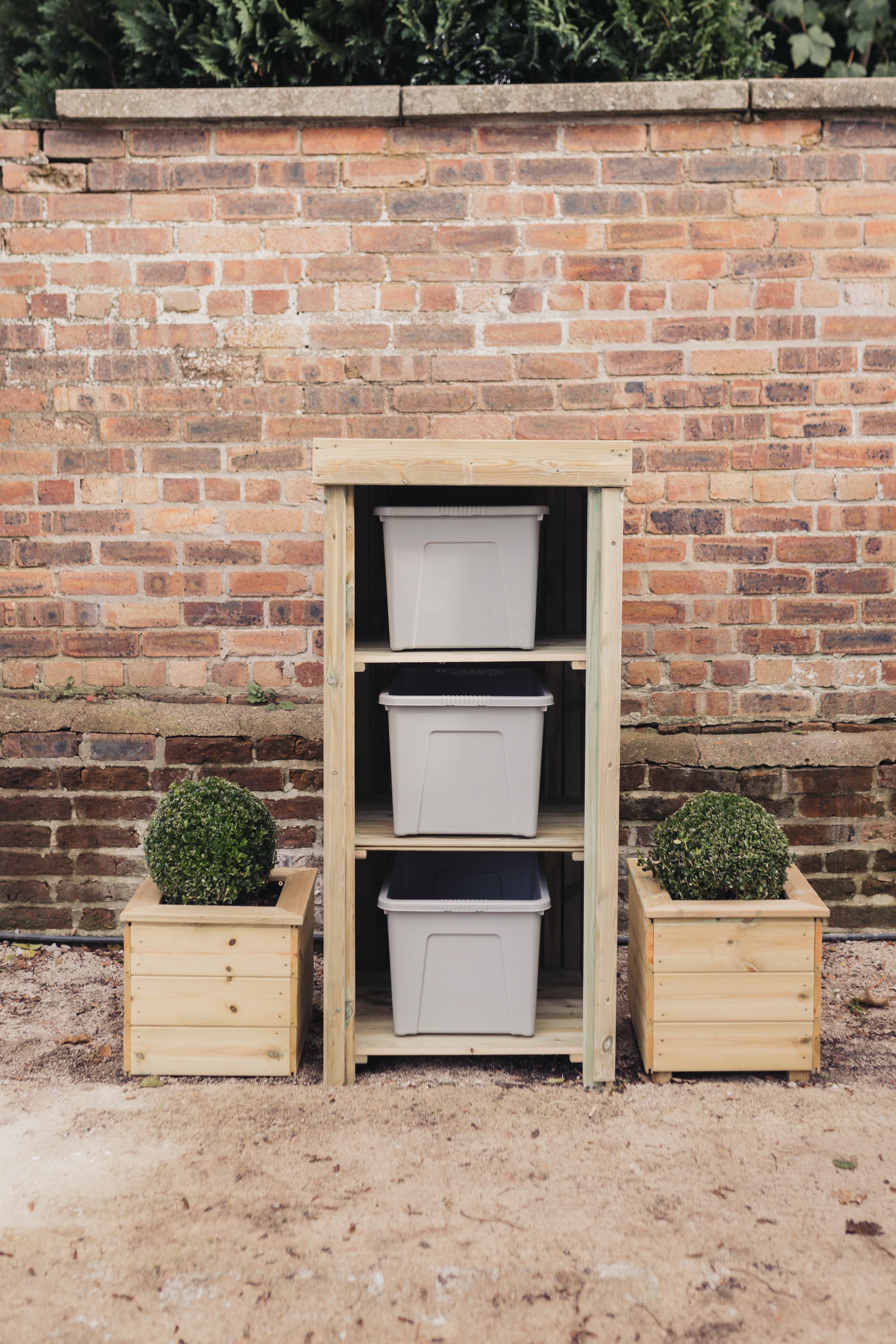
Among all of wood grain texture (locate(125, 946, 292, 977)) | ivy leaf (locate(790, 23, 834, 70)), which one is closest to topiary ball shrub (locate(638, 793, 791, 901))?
wood grain texture (locate(125, 946, 292, 977))

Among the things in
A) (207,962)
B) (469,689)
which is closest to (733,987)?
(469,689)

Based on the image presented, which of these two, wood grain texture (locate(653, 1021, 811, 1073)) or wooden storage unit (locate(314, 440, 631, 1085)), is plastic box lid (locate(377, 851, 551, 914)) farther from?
wood grain texture (locate(653, 1021, 811, 1073))

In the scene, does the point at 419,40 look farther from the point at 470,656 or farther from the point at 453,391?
the point at 470,656

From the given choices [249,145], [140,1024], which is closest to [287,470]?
[249,145]

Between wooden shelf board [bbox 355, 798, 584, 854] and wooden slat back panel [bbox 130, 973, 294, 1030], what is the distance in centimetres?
48

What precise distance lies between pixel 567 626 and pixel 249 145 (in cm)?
195

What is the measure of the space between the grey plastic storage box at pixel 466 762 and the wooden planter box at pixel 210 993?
496 mm

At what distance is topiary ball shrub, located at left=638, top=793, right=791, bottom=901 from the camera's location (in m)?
2.82

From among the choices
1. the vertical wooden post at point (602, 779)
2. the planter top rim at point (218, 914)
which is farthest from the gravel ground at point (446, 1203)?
the planter top rim at point (218, 914)

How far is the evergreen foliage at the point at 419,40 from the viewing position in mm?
3646

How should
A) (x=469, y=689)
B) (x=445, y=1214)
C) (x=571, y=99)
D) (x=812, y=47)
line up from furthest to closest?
(x=812, y=47) < (x=571, y=99) < (x=469, y=689) < (x=445, y=1214)

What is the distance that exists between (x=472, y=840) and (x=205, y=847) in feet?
2.50

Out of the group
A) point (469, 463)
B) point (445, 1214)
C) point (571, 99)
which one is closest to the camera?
point (445, 1214)

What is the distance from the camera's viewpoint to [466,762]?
273 centimetres
